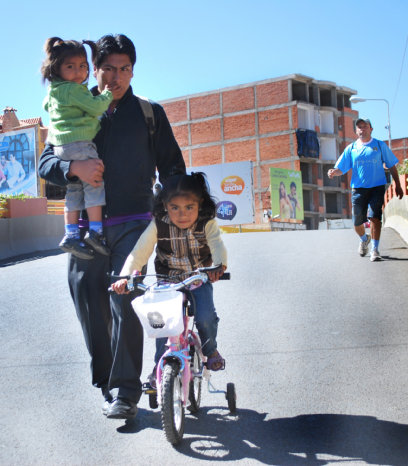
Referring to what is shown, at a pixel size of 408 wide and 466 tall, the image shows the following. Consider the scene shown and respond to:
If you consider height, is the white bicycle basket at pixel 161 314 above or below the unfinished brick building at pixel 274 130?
below

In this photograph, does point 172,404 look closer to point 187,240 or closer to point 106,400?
point 106,400

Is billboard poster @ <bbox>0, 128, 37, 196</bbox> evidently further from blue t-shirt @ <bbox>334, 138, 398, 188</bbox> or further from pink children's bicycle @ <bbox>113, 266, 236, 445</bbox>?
pink children's bicycle @ <bbox>113, 266, 236, 445</bbox>

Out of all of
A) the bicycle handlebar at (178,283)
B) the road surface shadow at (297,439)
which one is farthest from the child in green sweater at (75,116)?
the road surface shadow at (297,439)

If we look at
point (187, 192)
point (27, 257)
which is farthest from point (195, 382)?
point (27, 257)

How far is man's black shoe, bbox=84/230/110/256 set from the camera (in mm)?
4176

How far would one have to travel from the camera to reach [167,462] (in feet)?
11.6

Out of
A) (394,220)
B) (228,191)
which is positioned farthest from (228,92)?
(394,220)

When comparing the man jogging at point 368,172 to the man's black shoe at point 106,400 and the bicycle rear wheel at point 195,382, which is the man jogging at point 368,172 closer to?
the bicycle rear wheel at point 195,382

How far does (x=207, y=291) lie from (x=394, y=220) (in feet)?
47.9

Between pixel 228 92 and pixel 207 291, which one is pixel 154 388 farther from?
pixel 228 92

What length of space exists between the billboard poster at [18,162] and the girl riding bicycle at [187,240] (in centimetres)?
4347

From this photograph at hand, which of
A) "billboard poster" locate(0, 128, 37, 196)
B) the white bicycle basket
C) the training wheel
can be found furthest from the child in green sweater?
"billboard poster" locate(0, 128, 37, 196)

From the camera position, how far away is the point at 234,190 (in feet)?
163

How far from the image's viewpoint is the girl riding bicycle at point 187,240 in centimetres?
405
